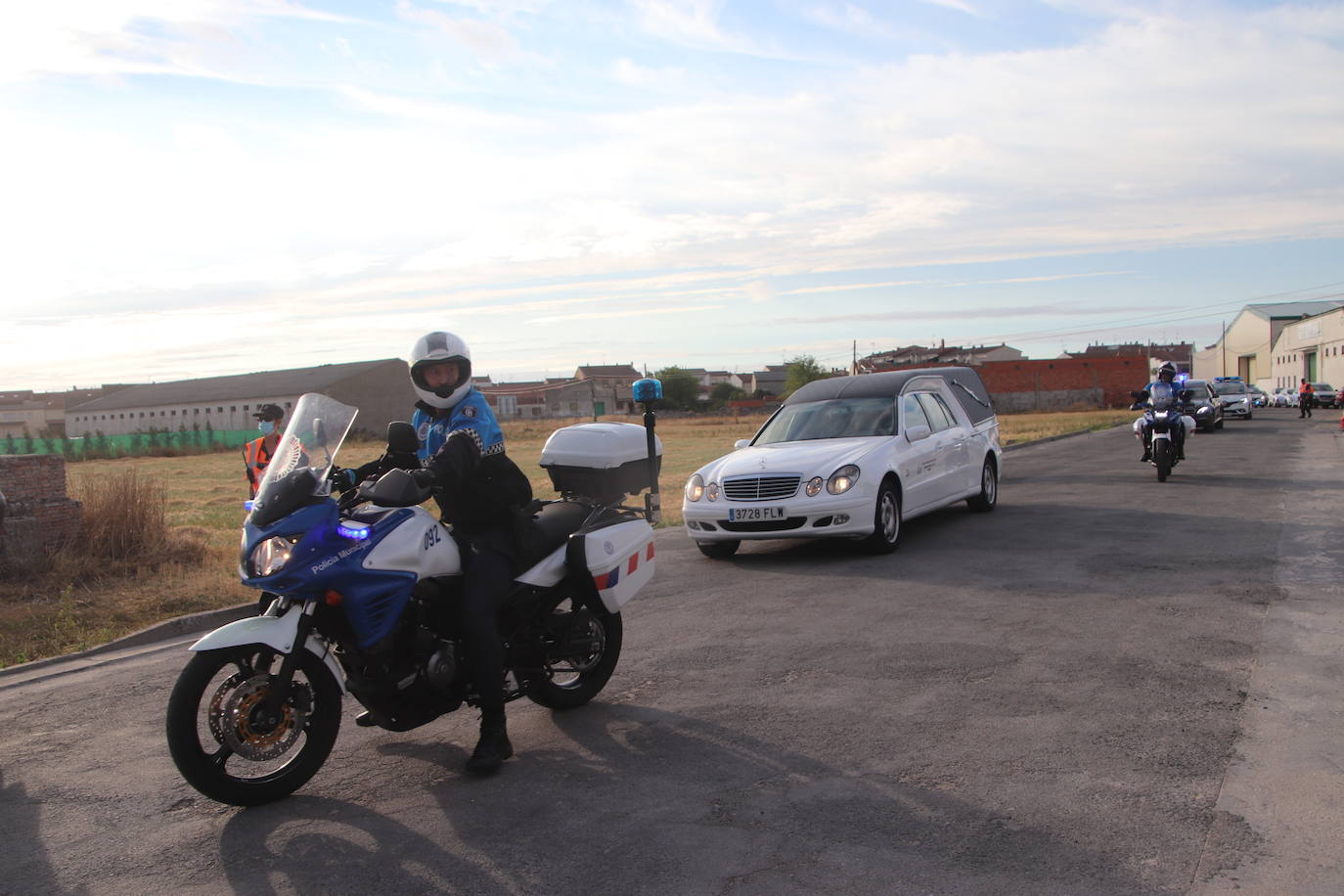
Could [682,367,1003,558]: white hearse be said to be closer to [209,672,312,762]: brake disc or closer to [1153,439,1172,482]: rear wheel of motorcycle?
[1153,439,1172,482]: rear wheel of motorcycle

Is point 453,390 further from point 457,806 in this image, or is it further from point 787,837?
point 787,837

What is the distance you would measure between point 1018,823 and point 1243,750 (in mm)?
1305

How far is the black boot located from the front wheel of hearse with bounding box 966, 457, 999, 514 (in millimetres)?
8868

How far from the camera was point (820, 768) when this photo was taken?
4293 millimetres

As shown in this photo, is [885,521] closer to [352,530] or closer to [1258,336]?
→ [352,530]

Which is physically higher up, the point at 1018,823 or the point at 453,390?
the point at 453,390

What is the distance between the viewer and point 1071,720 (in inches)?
186

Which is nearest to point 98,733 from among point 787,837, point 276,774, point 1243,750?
point 276,774

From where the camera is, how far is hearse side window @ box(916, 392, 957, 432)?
1150 cm

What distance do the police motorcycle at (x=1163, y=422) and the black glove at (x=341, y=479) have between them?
45.6ft

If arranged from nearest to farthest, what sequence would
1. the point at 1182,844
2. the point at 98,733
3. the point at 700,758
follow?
the point at 1182,844 → the point at 700,758 → the point at 98,733

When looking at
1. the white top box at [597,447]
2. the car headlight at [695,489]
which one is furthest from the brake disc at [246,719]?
the car headlight at [695,489]

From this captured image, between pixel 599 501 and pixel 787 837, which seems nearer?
pixel 787 837

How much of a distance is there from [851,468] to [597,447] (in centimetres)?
436
